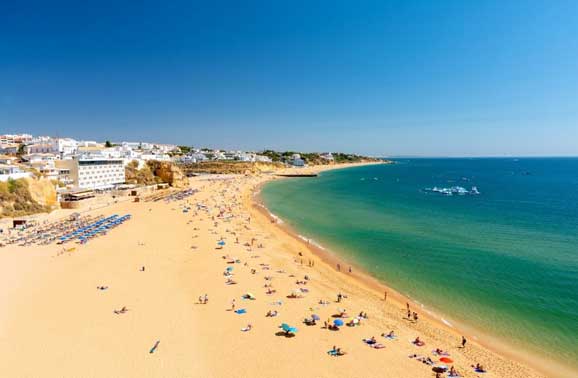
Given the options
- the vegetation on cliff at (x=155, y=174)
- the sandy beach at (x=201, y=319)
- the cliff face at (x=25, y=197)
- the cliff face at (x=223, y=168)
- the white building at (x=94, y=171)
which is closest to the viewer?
the sandy beach at (x=201, y=319)

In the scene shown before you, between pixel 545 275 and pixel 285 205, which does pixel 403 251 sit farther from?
pixel 285 205

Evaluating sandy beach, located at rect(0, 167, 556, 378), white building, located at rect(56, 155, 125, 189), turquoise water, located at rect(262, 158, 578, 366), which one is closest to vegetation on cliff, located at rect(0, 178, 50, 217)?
white building, located at rect(56, 155, 125, 189)

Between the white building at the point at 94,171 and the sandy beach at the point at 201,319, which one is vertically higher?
the white building at the point at 94,171

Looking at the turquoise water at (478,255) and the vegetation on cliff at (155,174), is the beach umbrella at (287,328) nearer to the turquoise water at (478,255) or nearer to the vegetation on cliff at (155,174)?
the turquoise water at (478,255)

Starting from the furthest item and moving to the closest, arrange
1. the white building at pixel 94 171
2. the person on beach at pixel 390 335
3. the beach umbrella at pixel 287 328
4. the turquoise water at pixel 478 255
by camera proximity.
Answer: the white building at pixel 94 171
the turquoise water at pixel 478 255
the person on beach at pixel 390 335
the beach umbrella at pixel 287 328

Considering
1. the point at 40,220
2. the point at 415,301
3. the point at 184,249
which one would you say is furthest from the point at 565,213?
the point at 40,220

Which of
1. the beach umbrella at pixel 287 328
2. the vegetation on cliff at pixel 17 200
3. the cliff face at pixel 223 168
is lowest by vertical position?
the beach umbrella at pixel 287 328

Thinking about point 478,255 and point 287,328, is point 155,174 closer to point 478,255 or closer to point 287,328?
point 478,255

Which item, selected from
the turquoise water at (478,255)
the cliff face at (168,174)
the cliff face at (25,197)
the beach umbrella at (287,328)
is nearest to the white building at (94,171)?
the cliff face at (168,174)
